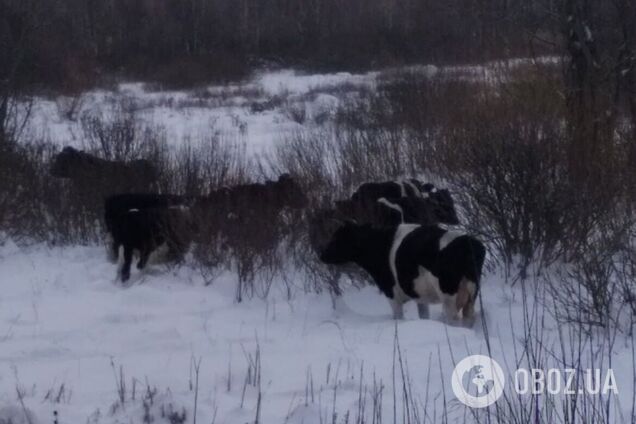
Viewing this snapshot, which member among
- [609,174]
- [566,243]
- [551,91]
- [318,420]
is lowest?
[318,420]

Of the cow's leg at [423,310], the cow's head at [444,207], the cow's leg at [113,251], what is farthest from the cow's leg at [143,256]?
the cow's leg at [423,310]

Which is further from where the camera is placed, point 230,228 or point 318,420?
point 230,228

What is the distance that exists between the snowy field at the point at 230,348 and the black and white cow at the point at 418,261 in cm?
26

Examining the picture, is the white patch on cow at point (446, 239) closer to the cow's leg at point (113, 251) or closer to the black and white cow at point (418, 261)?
the black and white cow at point (418, 261)

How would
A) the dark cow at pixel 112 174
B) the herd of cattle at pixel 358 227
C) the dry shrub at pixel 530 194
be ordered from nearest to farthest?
the herd of cattle at pixel 358 227 → the dry shrub at pixel 530 194 → the dark cow at pixel 112 174

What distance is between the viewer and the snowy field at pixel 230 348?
575cm

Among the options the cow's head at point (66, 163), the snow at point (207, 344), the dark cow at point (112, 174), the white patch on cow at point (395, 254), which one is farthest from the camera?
the cow's head at point (66, 163)

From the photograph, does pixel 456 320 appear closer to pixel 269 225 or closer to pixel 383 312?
pixel 383 312

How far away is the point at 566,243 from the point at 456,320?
1.99 metres

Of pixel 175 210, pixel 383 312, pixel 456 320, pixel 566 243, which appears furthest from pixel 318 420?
pixel 175 210

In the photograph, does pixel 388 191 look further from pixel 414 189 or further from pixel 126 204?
pixel 126 204

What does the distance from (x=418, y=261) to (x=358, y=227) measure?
0.97 metres

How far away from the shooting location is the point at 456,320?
8.22 metres

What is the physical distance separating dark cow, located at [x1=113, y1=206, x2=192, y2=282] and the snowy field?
211 millimetres
